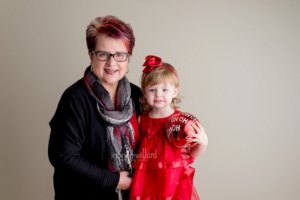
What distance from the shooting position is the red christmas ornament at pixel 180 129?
Answer: 4.33ft

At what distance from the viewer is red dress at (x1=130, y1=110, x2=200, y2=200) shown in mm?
1363

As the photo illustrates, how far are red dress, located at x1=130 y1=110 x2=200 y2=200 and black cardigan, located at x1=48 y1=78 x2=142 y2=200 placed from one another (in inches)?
4.6

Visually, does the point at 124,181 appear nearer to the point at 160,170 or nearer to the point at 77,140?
the point at 160,170

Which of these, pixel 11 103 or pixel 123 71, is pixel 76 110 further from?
pixel 11 103

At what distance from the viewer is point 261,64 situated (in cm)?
195

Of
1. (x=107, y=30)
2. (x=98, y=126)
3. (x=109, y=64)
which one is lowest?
(x=98, y=126)

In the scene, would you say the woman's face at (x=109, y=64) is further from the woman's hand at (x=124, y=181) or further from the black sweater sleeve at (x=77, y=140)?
the woman's hand at (x=124, y=181)

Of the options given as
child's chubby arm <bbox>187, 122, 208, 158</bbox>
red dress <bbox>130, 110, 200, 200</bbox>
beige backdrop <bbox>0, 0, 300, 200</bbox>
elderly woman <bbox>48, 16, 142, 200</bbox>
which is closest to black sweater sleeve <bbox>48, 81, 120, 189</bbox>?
elderly woman <bbox>48, 16, 142, 200</bbox>

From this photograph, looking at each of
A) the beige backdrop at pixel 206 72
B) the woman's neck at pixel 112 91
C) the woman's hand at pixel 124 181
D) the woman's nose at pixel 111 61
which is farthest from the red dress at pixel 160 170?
the beige backdrop at pixel 206 72

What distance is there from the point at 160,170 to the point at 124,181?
0.18 metres

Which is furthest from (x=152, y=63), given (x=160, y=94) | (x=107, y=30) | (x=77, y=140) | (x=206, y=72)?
(x=206, y=72)

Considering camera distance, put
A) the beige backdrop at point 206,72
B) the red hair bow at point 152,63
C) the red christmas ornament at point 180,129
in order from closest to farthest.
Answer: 1. the red christmas ornament at point 180,129
2. the red hair bow at point 152,63
3. the beige backdrop at point 206,72

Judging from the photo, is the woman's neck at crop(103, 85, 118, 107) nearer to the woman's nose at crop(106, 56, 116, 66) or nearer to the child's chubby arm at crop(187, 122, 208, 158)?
the woman's nose at crop(106, 56, 116, 66)

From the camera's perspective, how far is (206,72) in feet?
6.53
